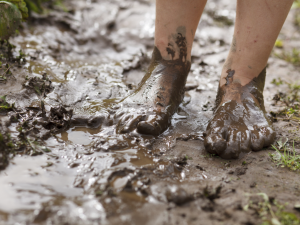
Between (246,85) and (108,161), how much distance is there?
1.15m

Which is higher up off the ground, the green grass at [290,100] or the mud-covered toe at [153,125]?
the green grass at [290,100]

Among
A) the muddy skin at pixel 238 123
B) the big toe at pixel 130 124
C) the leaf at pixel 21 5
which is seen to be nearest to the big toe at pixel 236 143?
the muddy skin at pixel 238 123

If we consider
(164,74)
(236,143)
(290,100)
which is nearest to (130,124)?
(164,74)

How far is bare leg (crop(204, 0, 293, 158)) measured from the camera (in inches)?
57.8

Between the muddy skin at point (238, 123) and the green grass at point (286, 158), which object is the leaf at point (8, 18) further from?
the green grass at point (286, 158)

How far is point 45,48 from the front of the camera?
8.16ft

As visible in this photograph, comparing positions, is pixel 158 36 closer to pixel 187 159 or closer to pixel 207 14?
pixel 187 159

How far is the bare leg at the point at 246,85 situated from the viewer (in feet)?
4.82

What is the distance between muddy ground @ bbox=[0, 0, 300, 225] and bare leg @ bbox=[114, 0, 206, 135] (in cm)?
10

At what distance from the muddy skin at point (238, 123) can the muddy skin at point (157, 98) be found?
320mm

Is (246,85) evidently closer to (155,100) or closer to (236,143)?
(236,143)

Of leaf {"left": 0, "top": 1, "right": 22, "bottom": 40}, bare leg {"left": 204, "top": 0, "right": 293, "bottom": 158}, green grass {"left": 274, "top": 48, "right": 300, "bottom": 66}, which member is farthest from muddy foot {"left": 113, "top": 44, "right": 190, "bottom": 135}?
green grass {"left": 274, "top": 48, "right": 300, "bottom": 66}

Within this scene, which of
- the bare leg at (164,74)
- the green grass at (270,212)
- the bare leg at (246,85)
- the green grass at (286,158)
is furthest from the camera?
the bare leg at (164,74)

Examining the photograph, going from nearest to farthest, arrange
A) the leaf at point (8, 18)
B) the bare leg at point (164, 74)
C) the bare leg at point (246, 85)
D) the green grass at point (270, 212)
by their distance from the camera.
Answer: the green grass at point (270, 212)
the bare leg at point (246, 85)
the bare leg at point (164, 74)
the leaf at point (8, 18)
